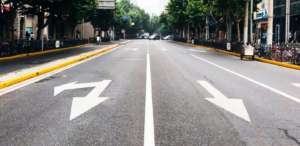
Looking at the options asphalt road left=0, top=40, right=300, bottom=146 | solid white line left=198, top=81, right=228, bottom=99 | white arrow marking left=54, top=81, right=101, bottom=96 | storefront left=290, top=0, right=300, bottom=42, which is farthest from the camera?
storefront left=290, top=0, right=300, bottom=42

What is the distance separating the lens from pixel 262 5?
4897 centimetres

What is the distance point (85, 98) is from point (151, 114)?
2437mm

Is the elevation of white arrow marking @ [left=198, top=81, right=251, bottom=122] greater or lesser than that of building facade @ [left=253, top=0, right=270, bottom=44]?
lesser

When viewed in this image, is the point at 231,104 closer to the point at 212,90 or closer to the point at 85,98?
the point at 212,90

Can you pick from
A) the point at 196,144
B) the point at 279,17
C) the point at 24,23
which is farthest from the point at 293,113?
the point at 24,23

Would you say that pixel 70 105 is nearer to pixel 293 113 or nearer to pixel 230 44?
pixel 293 113

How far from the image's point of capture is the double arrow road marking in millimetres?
7375

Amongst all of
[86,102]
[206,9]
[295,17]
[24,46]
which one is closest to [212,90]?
[86,102]

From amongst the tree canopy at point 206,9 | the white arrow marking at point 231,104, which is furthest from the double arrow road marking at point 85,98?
the tree canopy at point 206,9

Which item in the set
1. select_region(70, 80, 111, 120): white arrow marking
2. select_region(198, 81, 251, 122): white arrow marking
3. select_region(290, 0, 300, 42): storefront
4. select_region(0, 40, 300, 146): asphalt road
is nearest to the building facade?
select_region(290, 0, 300, 42): storefront

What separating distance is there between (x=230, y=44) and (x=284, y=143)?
2768cm

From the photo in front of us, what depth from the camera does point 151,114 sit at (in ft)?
22.8

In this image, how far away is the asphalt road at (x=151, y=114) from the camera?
5348mm

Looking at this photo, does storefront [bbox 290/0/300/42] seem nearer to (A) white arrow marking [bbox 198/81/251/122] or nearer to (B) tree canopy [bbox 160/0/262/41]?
(B) tree canopy [bbox 160/0/262/41]
